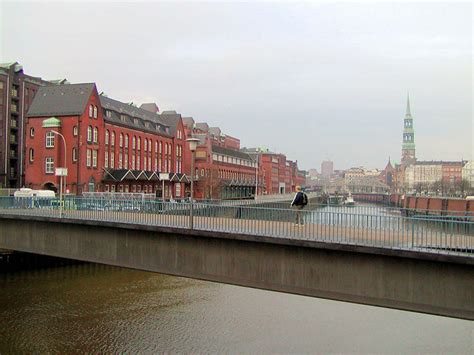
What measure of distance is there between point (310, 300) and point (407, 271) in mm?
16311

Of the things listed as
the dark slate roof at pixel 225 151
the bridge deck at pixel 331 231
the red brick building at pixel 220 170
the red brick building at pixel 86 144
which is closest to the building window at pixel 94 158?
the red brick building at pixel 86 144

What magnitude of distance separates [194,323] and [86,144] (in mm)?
39338

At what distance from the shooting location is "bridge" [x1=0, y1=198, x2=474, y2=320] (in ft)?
37.2

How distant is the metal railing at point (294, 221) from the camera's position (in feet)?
40.7

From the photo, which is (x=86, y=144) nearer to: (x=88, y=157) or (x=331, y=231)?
(x=88, y=157)

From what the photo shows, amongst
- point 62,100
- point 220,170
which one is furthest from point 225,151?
point 62,100

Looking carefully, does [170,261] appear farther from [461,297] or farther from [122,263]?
[461,297]

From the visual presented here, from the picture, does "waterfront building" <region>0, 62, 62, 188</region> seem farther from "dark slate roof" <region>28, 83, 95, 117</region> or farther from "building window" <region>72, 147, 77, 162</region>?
"building window" <region>72, 147, 77, 162</region>

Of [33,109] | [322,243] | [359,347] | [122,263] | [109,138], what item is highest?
[33,109]

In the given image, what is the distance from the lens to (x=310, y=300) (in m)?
27.0

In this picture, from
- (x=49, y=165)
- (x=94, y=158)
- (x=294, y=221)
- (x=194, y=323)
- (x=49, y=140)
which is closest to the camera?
(x=294, y=221)

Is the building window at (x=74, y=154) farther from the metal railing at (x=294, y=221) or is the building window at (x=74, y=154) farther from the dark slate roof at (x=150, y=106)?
the dark slate roof at (x=150, y=106)

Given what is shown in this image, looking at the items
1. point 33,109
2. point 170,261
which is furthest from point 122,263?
point 33,109

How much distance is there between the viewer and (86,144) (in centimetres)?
5550
